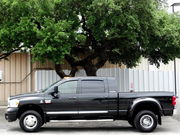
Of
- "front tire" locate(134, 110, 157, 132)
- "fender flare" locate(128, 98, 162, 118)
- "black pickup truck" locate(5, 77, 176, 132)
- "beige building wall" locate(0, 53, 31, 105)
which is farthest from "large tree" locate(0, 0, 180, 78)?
"beige building wall" locate(0, 53, 31, 105)

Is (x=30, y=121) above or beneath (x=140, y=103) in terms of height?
beneath

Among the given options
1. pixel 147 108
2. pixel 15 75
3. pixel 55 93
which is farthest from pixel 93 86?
pixel 15 75

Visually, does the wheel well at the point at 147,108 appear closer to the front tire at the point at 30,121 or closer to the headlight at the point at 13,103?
the front tire at the point at 30,121

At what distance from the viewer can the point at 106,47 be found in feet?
55.4

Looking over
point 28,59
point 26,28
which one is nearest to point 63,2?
point 26,28

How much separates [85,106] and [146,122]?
83.2 inches

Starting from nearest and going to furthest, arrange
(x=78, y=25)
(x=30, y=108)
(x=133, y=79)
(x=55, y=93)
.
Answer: (x=55, y=93) < (x=30, y=108) < (x=78, y=25) < (x=133, y=79)

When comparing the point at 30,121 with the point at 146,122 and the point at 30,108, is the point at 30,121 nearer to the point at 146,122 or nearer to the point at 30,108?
the point at 30,108

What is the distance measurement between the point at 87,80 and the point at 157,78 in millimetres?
8994

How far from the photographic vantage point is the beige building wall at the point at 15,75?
69.1ft

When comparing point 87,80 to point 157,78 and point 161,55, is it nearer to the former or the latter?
point 161,55

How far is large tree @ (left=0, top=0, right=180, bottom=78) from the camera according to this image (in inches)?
563

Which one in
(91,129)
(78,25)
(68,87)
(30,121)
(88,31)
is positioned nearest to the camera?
(30,121)

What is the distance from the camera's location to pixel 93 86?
42.6 feet
